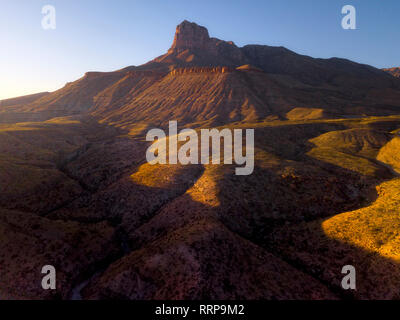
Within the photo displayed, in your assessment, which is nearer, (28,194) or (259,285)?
Answer: (259,285)

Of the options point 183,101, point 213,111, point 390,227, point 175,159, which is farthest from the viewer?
point 183,101

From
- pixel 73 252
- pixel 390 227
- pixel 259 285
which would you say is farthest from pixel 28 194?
pixel 390 227

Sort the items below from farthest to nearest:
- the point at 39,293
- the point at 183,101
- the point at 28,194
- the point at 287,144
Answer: the point at 183,101 < the point at 287,144 < the point at 28,194 < the point at 39,293

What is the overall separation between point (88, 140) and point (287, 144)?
96470 millimetres

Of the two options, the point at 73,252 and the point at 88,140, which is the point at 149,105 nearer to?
the point at 88,140

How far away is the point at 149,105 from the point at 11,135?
112 m

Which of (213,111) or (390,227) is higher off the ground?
(213,111)

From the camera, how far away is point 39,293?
29.4 meters

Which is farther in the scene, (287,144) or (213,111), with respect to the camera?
(213,111)

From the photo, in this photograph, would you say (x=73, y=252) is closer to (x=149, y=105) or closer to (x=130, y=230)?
(x=130, y=230)

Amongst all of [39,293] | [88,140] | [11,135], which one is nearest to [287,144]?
[39,293]

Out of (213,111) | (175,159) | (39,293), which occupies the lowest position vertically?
(39,293)
